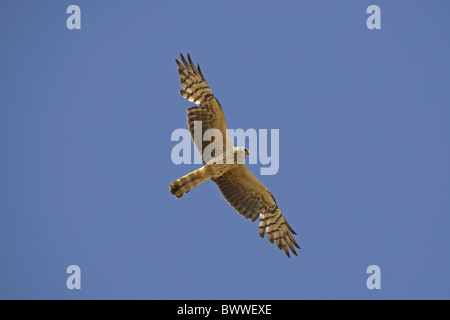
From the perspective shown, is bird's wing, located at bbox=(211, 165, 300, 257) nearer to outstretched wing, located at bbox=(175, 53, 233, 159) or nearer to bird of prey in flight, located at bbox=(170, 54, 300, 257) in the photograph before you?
bird of prey in flight, located at bbox=(170, 54, 300, 257)

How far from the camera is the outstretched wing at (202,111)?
11555 millimetres

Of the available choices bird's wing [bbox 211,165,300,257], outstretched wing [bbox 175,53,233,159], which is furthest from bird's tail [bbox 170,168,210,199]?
bird's wing [bbox 211,165,300,257]

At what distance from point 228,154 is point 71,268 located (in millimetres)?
8685

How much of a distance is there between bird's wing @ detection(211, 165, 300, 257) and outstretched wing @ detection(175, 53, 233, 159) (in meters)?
0.96

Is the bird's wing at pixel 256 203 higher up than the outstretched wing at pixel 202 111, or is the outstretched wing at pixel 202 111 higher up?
the outstretched wing at pixel 202 111

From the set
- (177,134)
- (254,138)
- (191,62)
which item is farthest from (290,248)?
(191,62)

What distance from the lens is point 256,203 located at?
12758mm

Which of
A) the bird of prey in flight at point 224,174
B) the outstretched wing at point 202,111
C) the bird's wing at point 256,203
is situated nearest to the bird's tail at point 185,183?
the bird of prey in flight at point 224,174

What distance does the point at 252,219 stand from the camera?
12.7m

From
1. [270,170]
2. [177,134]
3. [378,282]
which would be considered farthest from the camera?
[378,282]

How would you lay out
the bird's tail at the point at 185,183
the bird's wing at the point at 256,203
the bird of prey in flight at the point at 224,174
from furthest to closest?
the bird's wing at the point at 256,203
the bird of prey in flight at the point at 224,174
the bird's tail at the point at 185,183

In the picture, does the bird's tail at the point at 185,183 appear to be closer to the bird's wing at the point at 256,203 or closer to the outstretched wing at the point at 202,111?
the outstretched wing at the point at 202,111
